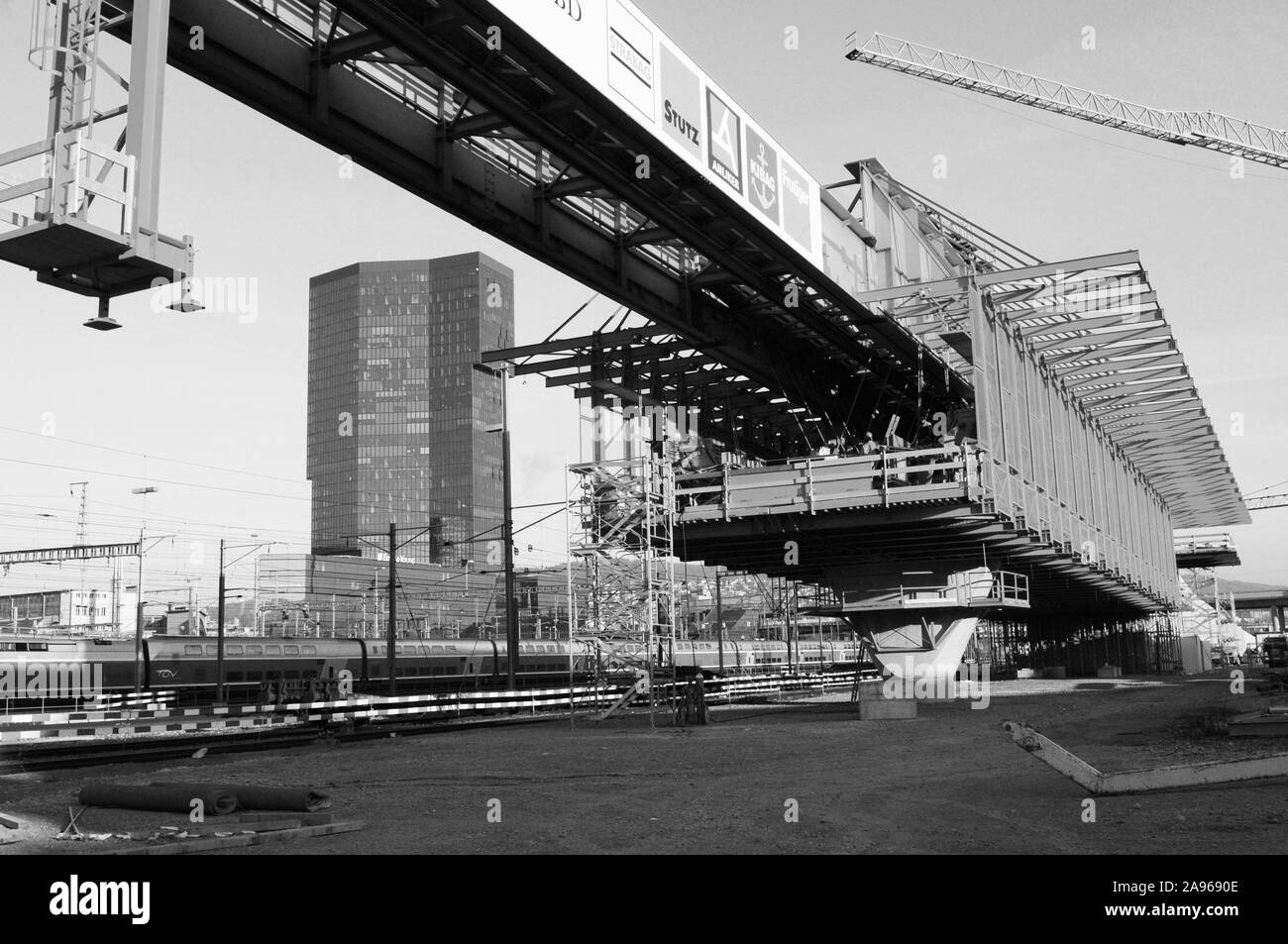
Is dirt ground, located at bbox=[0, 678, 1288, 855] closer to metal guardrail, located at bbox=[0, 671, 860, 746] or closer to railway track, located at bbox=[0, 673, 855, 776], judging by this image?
railway track, located at bbox=[0, 673, 855, 776]

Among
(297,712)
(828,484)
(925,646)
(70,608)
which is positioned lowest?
(297,712)

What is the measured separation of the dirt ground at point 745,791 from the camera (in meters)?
10.1

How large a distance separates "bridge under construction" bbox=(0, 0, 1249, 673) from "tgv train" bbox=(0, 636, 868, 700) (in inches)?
223

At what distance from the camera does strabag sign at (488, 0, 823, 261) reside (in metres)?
16.3

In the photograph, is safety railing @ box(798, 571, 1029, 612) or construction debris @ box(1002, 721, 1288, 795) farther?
safety railing @ box(798, 571, 1029, 612)

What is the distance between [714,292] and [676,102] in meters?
8.90

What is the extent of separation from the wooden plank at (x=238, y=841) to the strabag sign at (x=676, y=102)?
32.8 feet

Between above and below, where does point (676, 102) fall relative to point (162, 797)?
above

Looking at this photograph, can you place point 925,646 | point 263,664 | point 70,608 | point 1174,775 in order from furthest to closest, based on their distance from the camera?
1. point 70,608
2. point 263,664
3. point 925,646
4. point 1174,775

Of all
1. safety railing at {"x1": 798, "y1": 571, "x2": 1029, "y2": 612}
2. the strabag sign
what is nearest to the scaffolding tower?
safety railing at {"x1": 798, "y1": 571, "x2": 1029, "y2": 612}

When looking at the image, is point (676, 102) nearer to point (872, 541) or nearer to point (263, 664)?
point (872, 541)

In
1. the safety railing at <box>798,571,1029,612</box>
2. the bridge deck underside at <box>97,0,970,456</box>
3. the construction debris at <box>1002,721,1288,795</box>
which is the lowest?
the construction debris at <box>1002,721,1288,795</box>
